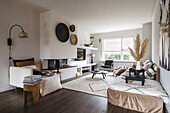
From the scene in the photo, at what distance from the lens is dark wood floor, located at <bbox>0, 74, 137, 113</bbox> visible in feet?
6.48

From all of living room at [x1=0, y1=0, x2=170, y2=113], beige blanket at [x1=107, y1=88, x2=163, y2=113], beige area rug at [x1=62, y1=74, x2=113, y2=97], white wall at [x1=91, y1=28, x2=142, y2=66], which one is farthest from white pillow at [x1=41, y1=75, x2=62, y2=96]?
white wall at [x1=91, y1=28, x2=142, y2=66]

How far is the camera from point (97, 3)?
10.6 feet

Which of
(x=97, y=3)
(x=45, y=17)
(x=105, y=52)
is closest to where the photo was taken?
(x=97, y=3)

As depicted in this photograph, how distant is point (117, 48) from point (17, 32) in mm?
5819

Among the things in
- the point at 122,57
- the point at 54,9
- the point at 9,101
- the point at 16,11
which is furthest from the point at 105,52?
the point at 9,101

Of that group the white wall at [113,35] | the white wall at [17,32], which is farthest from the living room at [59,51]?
the white wall at [113,35]

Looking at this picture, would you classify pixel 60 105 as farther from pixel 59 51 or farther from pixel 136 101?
pixel 59 51

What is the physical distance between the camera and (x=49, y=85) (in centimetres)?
283

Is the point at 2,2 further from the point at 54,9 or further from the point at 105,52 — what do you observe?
the point at 105,52

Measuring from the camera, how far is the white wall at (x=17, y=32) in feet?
9.86

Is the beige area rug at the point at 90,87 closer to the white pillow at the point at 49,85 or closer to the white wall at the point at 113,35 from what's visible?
the white pillow at the point at 49,85

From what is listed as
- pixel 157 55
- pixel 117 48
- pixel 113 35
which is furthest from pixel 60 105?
pixel 113 35

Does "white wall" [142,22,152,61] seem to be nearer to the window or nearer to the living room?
the living room

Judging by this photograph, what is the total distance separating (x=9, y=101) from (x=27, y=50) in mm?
1851
